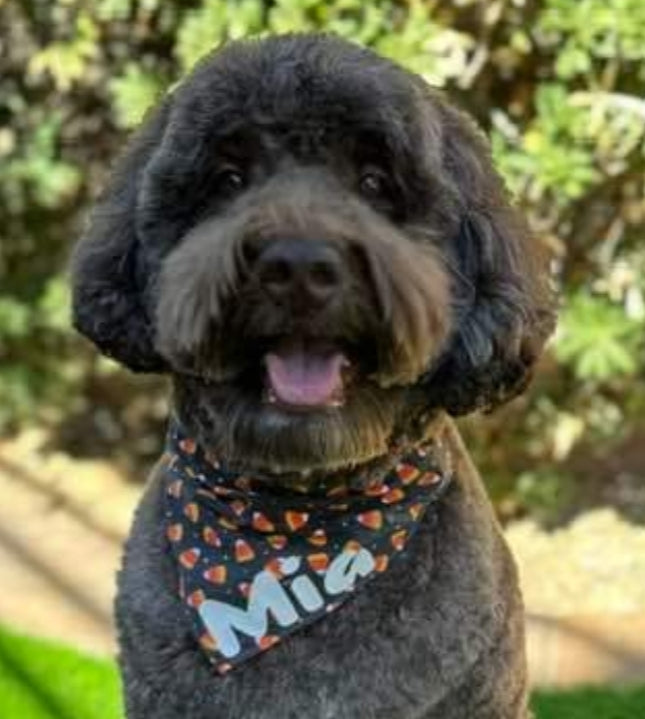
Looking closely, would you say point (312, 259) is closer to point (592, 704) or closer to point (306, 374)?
point (306, 374)

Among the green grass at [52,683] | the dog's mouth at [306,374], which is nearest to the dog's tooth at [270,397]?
the dog's mouth at [306,374]

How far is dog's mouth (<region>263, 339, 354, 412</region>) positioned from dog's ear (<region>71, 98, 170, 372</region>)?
0.77ft

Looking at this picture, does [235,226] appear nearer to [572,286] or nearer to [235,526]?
[235,526]

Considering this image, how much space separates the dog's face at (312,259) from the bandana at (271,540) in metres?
0.14

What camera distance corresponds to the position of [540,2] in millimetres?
4293

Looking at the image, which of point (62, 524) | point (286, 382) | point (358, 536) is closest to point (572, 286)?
point (62, 524)

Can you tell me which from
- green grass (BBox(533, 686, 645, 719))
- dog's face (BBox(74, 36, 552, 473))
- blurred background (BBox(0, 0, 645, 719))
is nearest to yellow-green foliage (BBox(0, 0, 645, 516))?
blurred background (BBox(0, 0, 645, 719))

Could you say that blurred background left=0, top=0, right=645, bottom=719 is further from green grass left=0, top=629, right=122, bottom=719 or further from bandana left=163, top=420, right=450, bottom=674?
bandana left=163, top=420, right=450, bottom=674

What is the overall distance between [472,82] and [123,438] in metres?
1.70

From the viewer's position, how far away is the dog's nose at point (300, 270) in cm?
220

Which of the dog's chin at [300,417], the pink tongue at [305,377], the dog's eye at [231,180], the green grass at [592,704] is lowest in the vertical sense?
the green grass at [592,704]

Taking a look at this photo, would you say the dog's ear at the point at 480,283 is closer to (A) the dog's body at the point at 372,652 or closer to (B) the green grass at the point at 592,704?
(A) the dog's body at the point at 372,652

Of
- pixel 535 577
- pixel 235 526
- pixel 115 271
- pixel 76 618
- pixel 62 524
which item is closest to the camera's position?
pixel 115 271

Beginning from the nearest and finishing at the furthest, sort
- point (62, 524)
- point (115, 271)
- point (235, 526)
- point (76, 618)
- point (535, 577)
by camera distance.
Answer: point (115, 271), point (235, 526), point (76, 618), point (535, 577), point (62, 524)
